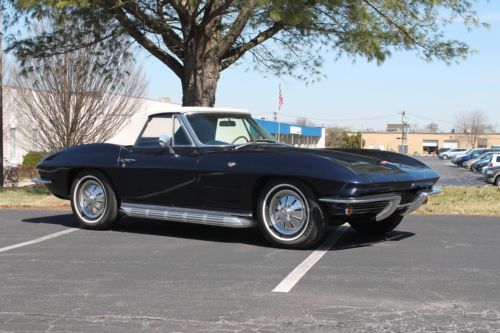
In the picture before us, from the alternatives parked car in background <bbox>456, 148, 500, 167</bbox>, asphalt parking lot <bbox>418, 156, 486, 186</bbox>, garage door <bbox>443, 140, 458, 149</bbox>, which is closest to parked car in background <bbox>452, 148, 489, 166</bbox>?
parked car in background <bbox>456, 148, 500, 167</bbox>

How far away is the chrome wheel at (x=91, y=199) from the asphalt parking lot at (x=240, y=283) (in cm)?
30

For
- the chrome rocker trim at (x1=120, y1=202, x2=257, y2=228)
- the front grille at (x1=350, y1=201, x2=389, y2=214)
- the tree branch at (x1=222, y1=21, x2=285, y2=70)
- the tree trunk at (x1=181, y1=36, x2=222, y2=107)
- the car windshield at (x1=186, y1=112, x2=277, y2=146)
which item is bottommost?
the chrome rocker trim at (x1=120, y1=202, x2=257, y2=228)

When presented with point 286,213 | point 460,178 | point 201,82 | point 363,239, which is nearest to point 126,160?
point 286,213

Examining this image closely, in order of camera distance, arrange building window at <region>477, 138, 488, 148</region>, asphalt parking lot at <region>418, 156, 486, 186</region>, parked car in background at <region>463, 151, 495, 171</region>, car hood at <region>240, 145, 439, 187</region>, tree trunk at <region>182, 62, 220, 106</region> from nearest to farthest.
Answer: car hood at <region>240, 145, 439, 187</region>, tree trunk at <region>182, 62, 220, 106</region>, asphalt parking lot at <region>418, 156, 486, 186</region>, parked car in background at <region>463, 151, 495, 171</region>, building window at <region>477, 138, 488, 148</region>

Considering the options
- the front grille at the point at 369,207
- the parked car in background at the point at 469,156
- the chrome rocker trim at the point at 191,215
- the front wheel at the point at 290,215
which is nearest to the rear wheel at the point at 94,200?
the chrome rocker trim at the point at 191,215

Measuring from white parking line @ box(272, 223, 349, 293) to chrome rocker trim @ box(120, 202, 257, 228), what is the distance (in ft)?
2.59

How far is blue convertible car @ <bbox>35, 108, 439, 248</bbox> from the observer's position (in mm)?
6395

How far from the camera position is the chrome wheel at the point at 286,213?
21.5 feet

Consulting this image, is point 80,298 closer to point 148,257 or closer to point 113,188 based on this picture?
point 148,257

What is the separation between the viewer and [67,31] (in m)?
14.7

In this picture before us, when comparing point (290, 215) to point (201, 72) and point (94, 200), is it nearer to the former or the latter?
point (94, 200)

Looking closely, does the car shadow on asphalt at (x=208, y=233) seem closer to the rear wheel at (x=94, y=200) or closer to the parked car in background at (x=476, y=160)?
the rear wheel at (x=94, y=200)

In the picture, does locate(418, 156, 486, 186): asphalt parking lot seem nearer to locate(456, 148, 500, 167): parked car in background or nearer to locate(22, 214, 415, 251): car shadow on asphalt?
locate(456, 148, 500, 167): parked car in background

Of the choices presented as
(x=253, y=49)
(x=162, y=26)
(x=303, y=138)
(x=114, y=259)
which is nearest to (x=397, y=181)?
(x=114, y=259)
